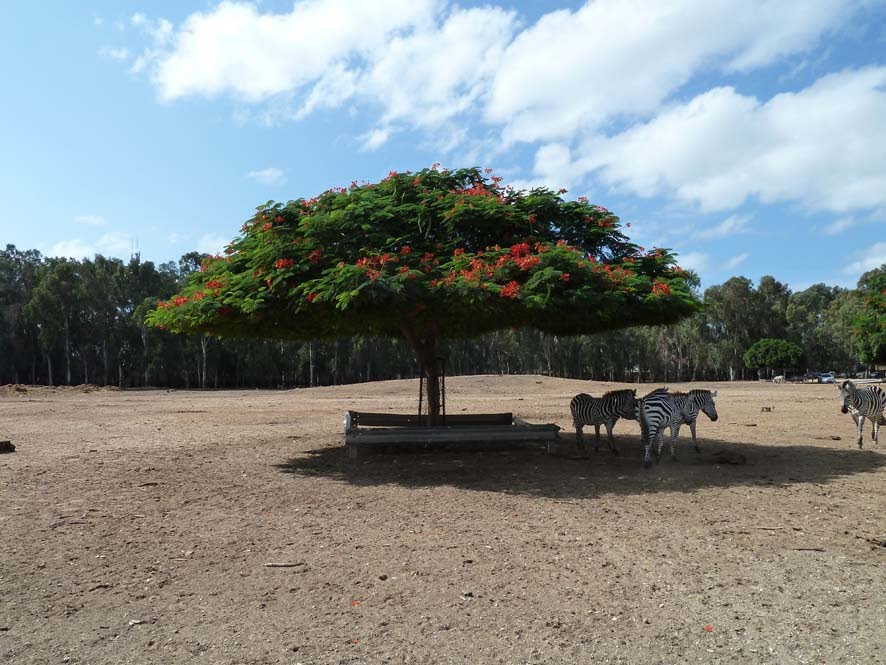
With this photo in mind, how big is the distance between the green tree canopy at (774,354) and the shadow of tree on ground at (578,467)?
218 feet

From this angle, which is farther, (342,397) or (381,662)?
(342,397)

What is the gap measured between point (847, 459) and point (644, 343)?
7264 cm

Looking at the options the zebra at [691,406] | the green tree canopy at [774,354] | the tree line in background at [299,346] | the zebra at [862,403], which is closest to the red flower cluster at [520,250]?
the zebra at [691,406]

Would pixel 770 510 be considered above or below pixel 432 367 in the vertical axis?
below

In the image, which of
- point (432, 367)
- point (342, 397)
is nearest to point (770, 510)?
point (432, 367)

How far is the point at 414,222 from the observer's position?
1385 cm

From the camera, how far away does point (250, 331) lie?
14.0m

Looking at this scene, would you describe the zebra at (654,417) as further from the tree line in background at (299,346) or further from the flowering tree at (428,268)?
the tree line in background at (299,346)

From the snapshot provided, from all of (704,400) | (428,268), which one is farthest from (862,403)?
(428,268)

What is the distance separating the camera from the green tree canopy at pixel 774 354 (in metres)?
75.8

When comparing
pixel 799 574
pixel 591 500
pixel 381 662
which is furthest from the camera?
pixel 591 500

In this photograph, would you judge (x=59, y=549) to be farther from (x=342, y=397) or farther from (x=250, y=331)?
(x=342, y=397)

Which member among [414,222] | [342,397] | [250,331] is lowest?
[342,397]

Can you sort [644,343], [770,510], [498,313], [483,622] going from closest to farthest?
[483,622], [770,510], [498,313], [644,343]
